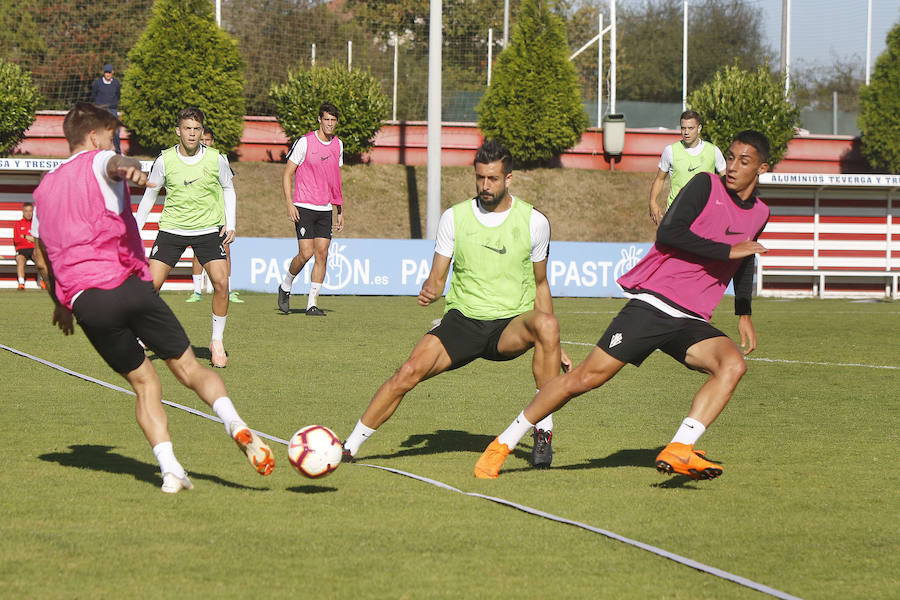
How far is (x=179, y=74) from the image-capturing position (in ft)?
98.2

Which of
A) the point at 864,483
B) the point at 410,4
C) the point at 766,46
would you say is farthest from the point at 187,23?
the point at 766,46

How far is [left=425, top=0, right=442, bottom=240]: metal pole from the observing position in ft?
80.7

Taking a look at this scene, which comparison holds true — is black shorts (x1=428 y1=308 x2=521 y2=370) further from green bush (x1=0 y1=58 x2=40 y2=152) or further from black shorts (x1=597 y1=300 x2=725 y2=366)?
green bush (x1=0 y1=58 x2=40 y2=152)

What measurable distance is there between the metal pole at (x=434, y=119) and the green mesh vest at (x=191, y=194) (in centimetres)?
1331

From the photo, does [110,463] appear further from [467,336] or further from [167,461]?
[467,336]

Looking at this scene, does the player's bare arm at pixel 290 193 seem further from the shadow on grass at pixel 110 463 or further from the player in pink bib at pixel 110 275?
the player in pink bib at pixel 110 275

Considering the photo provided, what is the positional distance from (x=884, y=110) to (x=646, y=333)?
97.9ft

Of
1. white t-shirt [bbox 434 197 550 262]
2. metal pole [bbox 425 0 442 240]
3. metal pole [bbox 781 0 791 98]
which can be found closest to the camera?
Result: white t-shirt [bbox 434 197 550 262]

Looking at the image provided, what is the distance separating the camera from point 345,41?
46375mm

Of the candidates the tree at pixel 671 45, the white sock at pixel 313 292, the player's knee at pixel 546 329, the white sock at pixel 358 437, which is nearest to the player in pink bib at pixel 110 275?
the white sock at pixel 358 437

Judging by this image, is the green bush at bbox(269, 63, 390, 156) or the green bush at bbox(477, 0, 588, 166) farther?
the green bush at bbox(477, 0, 588, 166)

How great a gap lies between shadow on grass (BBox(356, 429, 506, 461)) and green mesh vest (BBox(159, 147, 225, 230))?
14.5 ft

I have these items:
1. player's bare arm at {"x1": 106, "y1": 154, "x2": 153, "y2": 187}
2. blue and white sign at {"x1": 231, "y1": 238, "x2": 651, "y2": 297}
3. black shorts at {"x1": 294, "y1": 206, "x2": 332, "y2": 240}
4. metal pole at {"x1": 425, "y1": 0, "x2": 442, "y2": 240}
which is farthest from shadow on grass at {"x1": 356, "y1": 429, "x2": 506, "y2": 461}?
metal pole at {"x1": 425, "y1": 0, "x2": 442, "y2": 240}

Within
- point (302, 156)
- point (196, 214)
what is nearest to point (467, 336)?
point (196, 214)
